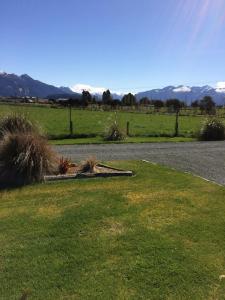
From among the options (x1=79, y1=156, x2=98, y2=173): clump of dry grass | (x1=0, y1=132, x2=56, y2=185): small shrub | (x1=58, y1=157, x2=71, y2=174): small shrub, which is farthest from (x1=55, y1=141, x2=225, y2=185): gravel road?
(x1=0, y1=132, x2=56, y2=185): small shrub

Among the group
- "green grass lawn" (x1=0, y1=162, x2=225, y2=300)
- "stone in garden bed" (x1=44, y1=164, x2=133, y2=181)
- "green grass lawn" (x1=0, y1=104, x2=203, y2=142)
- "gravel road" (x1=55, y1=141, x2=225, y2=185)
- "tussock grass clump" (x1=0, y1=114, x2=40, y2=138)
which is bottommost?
"green grass lawn" (x1=0, y1=104, x2=203, y2=142)

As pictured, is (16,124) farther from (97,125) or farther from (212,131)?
(97,125)

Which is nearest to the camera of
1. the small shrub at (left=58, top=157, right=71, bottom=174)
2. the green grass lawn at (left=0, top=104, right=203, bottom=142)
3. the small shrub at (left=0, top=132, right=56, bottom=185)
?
the small shrub at (left=0, top=132, right=56, bottom=185)

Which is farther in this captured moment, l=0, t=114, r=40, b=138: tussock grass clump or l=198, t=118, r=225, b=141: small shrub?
l=198, t=118, r=225, b=141: small shrub

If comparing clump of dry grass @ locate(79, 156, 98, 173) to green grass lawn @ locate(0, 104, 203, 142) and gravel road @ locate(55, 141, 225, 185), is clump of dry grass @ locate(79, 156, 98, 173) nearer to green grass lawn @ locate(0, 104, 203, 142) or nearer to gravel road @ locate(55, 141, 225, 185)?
gravel road @ locate(55, 141, 225, 185)

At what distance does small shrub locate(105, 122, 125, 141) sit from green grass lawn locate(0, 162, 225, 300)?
461 inches

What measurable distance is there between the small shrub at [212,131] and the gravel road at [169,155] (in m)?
4.78

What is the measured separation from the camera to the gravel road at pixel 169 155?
12.6 m

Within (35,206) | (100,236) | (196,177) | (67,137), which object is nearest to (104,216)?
(100,236)

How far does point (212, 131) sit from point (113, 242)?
1825 cm

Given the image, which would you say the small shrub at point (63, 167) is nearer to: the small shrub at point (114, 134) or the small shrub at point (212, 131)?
the small shrub at point (114, 134)

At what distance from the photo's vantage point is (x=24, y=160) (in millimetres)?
10414

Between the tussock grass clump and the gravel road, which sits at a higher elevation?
the tussock grass clump

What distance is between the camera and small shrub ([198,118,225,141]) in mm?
23578
